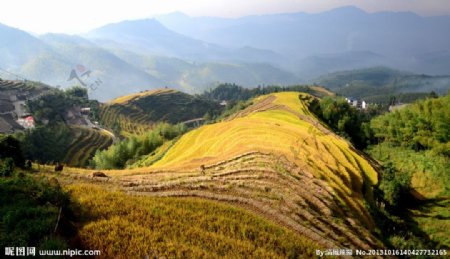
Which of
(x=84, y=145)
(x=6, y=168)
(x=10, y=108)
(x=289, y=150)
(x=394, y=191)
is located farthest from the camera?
(x=10, y=108)

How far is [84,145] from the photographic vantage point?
13175 cm

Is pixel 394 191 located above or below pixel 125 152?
above

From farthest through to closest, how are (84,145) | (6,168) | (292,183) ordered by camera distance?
1. (84,145)
2. (292,183)
3. (6,168)

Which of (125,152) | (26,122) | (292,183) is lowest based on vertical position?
(125,152)

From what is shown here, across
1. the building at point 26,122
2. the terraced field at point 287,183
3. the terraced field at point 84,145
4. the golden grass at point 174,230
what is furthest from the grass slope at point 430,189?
the building at point 26,122

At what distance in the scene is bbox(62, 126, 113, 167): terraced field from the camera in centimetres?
11769

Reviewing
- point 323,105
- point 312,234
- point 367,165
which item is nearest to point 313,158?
point 367,165

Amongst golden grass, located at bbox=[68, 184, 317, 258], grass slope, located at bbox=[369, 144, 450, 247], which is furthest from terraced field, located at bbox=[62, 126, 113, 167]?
golden grass, located at bbox=[68, 184, 317, 258]

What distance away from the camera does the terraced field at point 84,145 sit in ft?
386

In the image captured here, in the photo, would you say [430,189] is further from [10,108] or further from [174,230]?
[10,108]

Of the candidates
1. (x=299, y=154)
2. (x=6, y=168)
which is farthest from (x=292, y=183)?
(x=6, y=168)

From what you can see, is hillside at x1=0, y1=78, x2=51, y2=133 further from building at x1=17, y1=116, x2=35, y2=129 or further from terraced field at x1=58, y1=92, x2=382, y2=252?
terraced field at x1=58, y1=92, x2=382, y2=252

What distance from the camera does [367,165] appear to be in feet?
158

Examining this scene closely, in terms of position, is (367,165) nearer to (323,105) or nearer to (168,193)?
(168,193)
